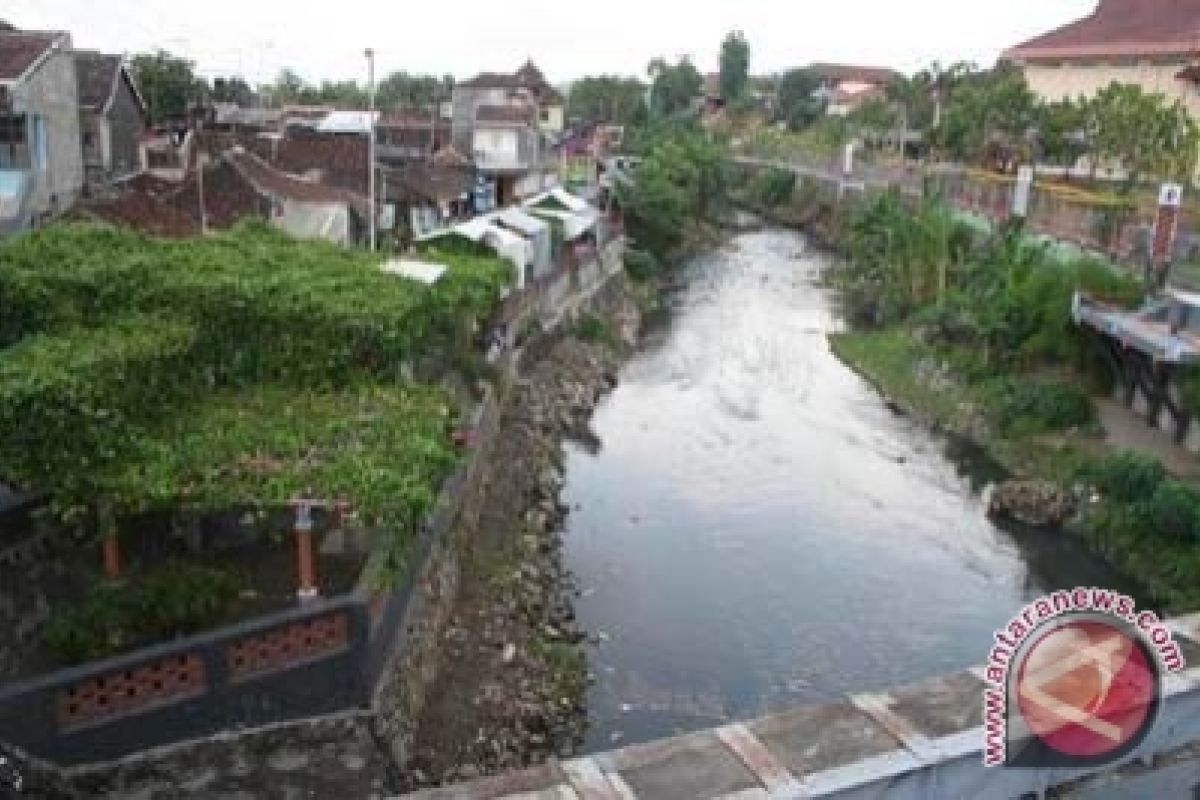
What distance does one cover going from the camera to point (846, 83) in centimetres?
9306

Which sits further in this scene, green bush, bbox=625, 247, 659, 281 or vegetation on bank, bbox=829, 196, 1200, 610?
green bush, bbox=625, 247, 659, 281

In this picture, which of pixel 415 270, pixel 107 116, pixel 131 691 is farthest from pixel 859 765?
pixel 107 116

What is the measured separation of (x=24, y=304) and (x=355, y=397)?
3.68 metres

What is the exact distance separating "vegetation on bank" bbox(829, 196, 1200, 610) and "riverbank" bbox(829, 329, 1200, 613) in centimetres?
3

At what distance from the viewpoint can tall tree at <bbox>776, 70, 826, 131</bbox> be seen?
82.3m

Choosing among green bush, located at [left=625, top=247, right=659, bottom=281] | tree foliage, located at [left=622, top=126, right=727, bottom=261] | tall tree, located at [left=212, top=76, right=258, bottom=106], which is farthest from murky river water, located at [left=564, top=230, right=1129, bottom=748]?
tall tree, located at [left=212, top=76, right=258, bottom=106]

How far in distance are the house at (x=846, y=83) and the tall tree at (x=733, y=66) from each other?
5.42m

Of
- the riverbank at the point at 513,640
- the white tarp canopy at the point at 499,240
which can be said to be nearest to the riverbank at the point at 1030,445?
the riverbank at the point at 513,640

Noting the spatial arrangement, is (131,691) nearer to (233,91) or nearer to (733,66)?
(233,91)

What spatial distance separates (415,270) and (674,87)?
73294 mm

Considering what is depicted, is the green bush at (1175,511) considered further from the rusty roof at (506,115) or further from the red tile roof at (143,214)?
the rusty roof at (506,115)

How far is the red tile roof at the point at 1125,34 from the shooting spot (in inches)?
1416

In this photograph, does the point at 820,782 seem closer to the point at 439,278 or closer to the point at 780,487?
the point at 439,278

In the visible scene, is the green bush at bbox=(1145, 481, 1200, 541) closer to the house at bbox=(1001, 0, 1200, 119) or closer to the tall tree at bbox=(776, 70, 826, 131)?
the house at bbox=(1001, 0, 1200, 119)
